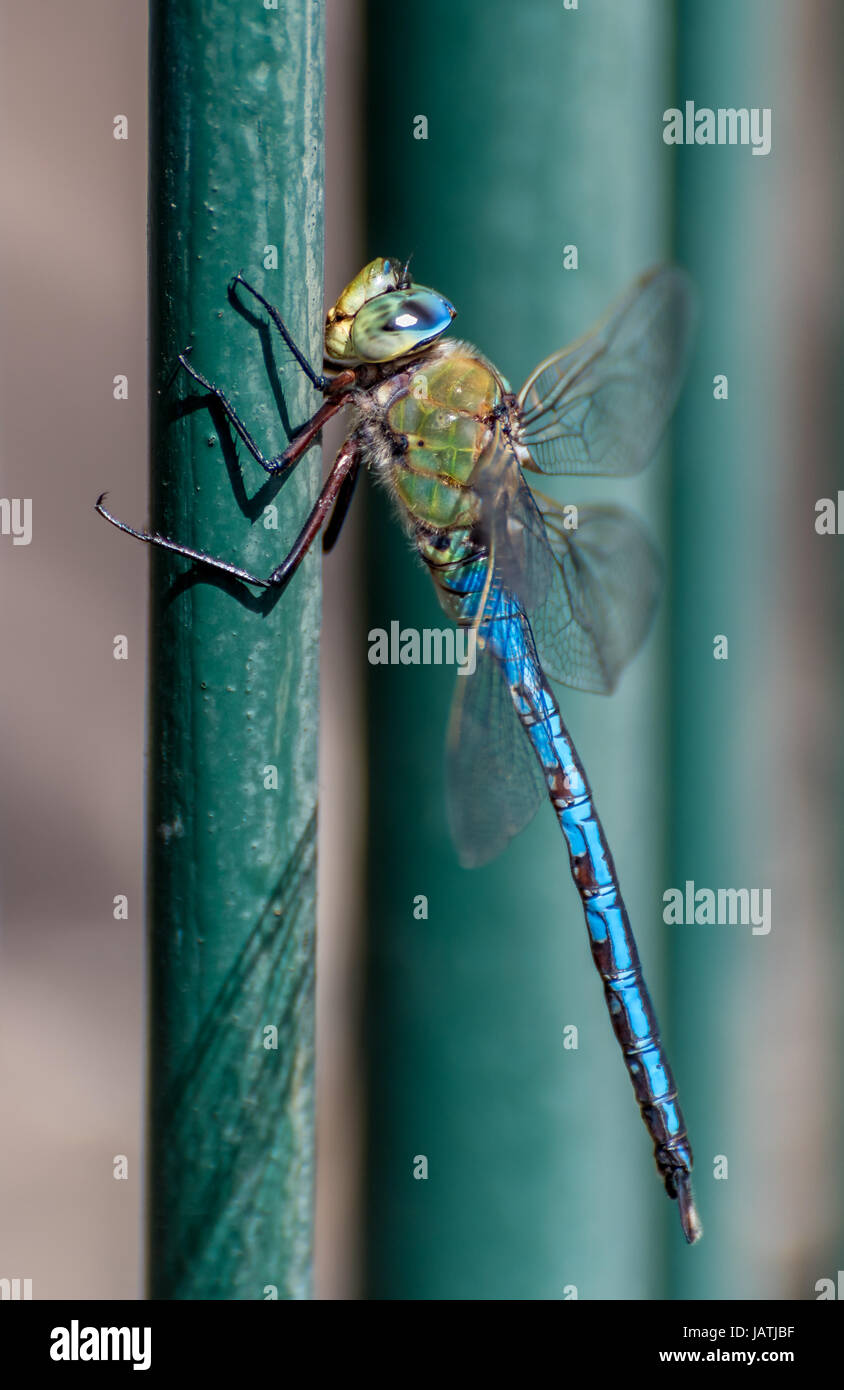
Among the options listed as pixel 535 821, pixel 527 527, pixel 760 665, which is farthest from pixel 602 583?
pixel 760 665

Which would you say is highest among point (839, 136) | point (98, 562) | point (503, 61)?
point (839, 136)

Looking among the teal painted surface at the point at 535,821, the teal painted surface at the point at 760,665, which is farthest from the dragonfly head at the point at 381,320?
the teal painted surface at the point at 760,665

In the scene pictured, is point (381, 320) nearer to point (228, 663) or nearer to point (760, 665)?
point (228, 663)

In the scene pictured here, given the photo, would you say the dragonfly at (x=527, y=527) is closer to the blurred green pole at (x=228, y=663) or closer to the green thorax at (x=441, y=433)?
the green thorax at (x=441, y=433)
